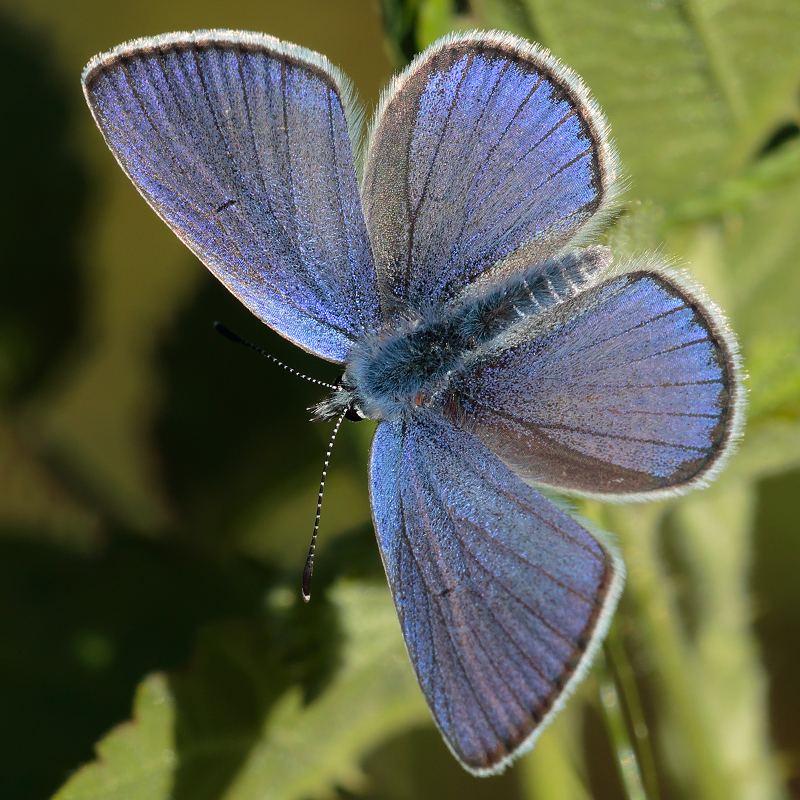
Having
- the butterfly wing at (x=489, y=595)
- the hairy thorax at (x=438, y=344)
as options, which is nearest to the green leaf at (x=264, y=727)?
the butterfly wing at (x=489, y=595)

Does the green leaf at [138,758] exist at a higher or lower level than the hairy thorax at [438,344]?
lower

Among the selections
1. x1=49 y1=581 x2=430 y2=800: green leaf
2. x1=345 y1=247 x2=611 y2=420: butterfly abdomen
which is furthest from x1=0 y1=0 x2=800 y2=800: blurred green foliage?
x1=345 y1=247 x2=611 y2=420: butterfly abdomen

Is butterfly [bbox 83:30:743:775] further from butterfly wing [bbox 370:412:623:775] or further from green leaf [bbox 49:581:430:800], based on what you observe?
green leaf [bbox 49:581:430:800]

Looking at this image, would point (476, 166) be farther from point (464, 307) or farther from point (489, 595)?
point (489, 595)

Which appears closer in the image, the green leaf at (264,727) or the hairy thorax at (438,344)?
the green leaf at (264,727)

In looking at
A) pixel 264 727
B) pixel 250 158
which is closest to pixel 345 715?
pixel 264 727

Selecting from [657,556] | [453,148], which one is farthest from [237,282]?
[657,556]

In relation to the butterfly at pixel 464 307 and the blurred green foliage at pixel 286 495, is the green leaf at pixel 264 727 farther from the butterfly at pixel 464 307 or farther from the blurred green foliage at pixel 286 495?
the butterfly at pixel 464 307

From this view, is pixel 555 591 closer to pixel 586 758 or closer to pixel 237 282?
pixel 237 282
